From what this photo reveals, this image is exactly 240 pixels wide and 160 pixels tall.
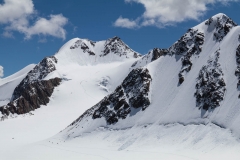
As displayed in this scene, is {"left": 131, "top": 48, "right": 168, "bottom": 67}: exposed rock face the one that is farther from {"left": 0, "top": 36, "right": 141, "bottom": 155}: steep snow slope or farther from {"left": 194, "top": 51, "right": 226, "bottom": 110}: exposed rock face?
{"left": 194, "top": 51, "right": 226, "bottom": 110}: exposed rock face

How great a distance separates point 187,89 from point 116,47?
389 feet

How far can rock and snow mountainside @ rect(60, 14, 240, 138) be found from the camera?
44.2 metres

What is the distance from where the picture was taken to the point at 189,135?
40.8m

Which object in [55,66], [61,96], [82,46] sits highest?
[82,46]

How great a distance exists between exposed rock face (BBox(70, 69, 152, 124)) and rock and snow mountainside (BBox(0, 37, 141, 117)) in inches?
1736

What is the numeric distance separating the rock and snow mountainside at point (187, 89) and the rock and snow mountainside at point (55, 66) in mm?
43331

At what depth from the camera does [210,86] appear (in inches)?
1850

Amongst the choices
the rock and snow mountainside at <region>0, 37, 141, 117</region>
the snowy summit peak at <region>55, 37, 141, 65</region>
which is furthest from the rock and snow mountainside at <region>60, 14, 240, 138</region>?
the snowy summit peak at <region>55, 37, 141, 65</region>

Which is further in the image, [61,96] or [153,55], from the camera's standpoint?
[61,96]

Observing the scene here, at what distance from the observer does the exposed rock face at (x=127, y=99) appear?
2188 inches

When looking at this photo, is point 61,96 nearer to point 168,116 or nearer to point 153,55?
point 153,55

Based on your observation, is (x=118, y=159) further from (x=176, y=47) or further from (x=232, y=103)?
(x=176, y=47)

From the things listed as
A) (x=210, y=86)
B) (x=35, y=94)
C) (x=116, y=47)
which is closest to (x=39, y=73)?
(x=35, y=94)

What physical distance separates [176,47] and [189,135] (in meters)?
26.6
